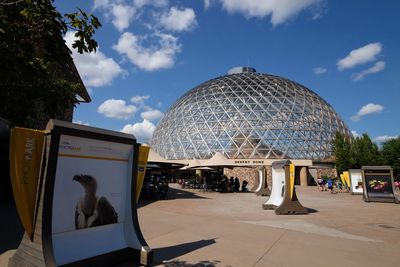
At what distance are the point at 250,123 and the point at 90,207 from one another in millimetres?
42989

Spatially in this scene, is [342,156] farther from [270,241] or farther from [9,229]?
[9,229]

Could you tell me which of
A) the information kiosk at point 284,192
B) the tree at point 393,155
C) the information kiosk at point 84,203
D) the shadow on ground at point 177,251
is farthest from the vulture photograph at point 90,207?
the tree at point 393,155

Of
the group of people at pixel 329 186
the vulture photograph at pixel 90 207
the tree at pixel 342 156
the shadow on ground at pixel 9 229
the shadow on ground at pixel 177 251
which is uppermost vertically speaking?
the tree at pixel 342 156

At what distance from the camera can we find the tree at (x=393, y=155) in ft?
144

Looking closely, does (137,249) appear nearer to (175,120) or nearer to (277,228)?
(277,228)

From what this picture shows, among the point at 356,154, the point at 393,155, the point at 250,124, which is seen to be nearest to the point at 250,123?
the point at 250,124

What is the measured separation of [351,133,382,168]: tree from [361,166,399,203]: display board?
2128cm

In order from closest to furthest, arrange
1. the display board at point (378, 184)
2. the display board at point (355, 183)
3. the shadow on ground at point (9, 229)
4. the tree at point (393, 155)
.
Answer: the shadow on ground at point (9, 229) < the display board at point (378, 184) < the display board at point (355, 183) < the tree at point (393, 155)

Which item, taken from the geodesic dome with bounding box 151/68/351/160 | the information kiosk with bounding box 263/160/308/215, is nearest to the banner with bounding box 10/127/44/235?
the information kiosk with bounding box 263/160/308/215

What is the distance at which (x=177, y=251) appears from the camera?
6.01m

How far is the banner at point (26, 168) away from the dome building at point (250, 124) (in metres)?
39.2

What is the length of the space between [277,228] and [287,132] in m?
40.0

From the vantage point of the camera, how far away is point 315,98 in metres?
58.5

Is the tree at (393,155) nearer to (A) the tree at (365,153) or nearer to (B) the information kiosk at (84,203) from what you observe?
(A) the tree at (365,153)
